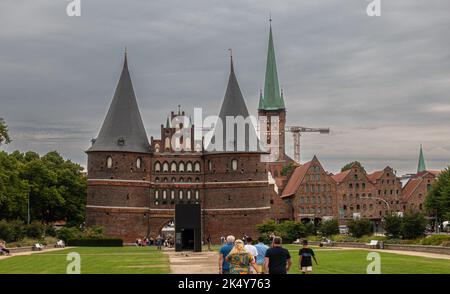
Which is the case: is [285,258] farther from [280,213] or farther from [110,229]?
[280,213]

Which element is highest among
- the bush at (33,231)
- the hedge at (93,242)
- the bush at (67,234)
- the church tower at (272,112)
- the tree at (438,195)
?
the church tower at (272,112)

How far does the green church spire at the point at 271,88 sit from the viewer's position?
158m

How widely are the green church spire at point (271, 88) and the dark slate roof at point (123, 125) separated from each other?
7503cm

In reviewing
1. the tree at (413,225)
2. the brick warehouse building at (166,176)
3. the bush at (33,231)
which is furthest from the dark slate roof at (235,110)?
the tree at (413,225)

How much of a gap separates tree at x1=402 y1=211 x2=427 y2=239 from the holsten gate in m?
36.7

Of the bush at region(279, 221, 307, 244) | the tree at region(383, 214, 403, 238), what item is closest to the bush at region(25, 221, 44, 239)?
the bush at region(279, 221, 307, 244)

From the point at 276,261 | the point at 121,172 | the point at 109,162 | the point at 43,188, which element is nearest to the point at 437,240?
the point at 276,261

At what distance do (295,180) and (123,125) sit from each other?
35.9 metres

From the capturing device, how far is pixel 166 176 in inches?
3516

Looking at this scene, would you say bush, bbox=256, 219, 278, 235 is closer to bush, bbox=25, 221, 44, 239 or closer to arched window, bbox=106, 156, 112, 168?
arched window, bbox=106, 156, 112, 168

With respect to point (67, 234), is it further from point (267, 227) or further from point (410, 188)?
point (410, 188)

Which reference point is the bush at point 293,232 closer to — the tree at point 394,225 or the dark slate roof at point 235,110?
the dark slate roof at point 235,110

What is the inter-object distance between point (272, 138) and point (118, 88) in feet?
320

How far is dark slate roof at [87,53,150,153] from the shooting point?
279ft
